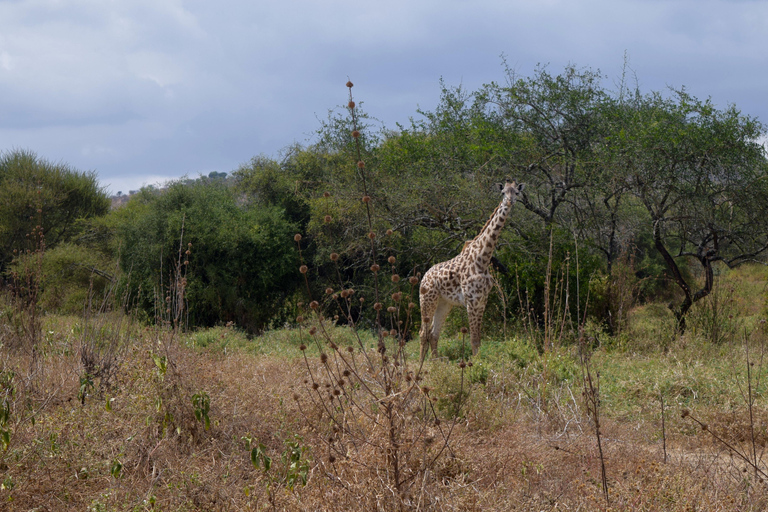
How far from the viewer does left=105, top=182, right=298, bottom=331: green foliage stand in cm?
1446

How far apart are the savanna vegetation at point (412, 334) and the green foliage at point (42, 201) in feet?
0.30

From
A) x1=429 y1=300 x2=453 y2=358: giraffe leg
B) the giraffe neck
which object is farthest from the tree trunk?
x1=429 y1=300 x2=453 y2=358: giraffe leg

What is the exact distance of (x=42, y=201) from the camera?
19.2 m

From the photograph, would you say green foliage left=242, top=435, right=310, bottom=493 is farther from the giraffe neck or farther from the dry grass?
the giraffe neck

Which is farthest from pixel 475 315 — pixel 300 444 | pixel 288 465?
pixel 288 465

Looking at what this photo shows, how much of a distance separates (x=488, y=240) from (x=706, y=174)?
4.60 meters

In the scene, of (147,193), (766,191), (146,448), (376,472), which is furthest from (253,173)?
Result: (376,472)

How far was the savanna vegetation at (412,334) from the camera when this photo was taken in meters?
3.96

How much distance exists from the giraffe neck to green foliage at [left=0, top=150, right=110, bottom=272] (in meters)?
13.6

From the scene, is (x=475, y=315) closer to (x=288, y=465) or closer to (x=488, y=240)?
(x=488, y=240)

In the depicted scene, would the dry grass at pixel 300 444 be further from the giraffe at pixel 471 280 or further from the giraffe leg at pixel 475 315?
the giraffe at pixel 471 280

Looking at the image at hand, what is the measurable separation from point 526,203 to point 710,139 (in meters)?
3.16

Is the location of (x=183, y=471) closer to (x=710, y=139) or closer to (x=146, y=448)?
(x=146, y=448)

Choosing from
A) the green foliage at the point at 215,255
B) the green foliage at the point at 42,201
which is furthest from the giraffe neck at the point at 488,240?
the green foliage at the point at 42,201
